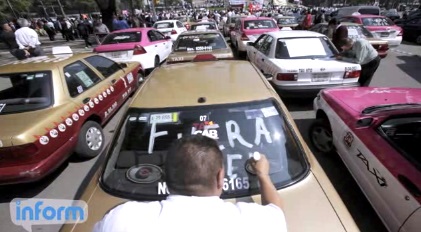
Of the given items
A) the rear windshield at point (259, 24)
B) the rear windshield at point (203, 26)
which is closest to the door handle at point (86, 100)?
the rear windshield at point (259, 24)

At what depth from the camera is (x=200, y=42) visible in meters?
7.21

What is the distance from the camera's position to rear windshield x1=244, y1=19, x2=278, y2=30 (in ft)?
37.4

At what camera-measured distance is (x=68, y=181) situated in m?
3.99

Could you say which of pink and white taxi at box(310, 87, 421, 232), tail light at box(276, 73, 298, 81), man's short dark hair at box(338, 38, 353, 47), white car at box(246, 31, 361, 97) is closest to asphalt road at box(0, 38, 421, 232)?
pink and white taxi at box(310, 87, 421, 232)

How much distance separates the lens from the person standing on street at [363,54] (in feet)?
17.5

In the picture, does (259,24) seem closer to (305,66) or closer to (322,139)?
(305,66)

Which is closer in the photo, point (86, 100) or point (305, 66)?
point (86, 100)

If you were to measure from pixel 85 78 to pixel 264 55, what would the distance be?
388cm

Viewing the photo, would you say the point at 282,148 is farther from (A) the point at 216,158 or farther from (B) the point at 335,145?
(B) the point at 335,145

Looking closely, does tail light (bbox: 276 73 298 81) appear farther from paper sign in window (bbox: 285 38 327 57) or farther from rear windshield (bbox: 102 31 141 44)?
rear windshield (bbox: 102 31 141 44)

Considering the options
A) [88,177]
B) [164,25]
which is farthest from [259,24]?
[88,177]

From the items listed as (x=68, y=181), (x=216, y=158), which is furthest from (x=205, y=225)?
(x=68, y=181)

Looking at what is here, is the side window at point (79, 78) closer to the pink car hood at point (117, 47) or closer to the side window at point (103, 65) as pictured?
the side window at point (103, 65)

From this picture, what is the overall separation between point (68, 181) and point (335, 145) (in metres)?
3.62
